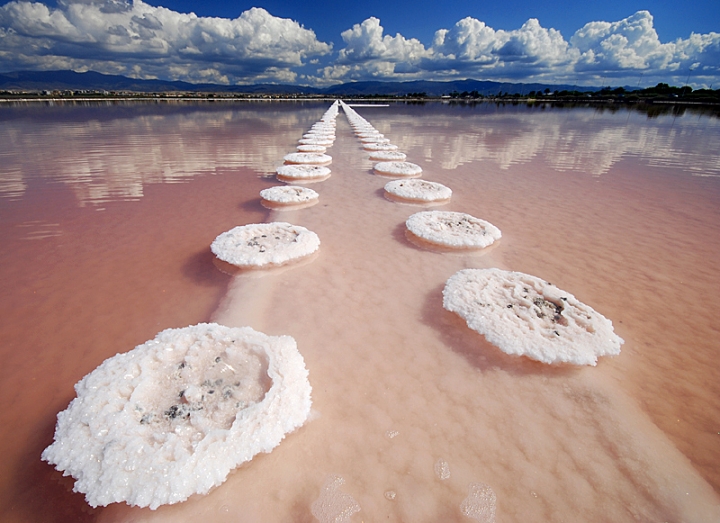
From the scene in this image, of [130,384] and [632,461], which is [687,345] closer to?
[632,461]

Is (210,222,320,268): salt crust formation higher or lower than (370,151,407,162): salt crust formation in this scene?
lower

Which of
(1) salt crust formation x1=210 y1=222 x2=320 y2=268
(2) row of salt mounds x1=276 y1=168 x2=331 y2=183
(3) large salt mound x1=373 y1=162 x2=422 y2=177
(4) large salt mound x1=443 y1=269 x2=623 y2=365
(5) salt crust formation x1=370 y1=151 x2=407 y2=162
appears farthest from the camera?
(5) salt crust formation x1=370 y1=151 x2=407 y2=162

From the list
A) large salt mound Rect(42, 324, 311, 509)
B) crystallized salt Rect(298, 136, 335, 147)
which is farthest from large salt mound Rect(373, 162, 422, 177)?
large salt mound Rect(42, 324, 311, 509)

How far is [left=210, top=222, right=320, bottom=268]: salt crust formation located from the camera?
13.2ft

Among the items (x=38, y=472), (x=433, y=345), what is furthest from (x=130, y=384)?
(x=433, y=345)

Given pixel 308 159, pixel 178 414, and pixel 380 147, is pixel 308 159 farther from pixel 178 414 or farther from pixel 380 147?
pixel 178 414

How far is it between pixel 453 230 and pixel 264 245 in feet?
9.11

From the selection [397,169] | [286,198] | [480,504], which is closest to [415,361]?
[480,504]

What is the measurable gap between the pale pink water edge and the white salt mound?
4 centimetres

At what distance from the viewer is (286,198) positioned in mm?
6293

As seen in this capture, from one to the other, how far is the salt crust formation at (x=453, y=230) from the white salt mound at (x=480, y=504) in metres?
3.19

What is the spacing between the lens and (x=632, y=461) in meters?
2.04

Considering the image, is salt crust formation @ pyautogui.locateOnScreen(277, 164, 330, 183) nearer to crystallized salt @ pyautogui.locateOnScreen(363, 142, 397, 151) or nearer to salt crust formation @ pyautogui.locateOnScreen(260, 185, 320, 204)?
salt crust formation @ pyautogui.locateOnScreen(260, 185, 320, 204)

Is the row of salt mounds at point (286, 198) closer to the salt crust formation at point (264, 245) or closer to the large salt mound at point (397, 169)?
the salt crust formation at point (264, 245)
